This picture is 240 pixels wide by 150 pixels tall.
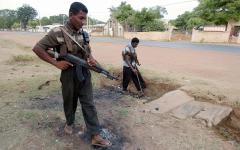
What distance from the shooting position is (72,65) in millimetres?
3041

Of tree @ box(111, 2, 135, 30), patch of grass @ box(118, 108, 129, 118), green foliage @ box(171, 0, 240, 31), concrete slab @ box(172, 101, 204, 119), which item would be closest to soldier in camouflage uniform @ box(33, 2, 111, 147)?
patch of grass @ box(118, 108, 129, 118)

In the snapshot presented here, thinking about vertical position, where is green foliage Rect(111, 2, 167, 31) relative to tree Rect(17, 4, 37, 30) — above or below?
below

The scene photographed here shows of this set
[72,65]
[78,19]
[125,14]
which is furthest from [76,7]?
[125,14]

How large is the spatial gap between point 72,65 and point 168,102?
2766 millimetres

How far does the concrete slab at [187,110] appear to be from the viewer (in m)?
4.57

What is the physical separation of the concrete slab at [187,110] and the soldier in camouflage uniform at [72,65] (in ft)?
5.64

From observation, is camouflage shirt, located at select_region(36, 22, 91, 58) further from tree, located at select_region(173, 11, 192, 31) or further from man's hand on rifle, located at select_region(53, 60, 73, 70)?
tree, located at select_region(173, 11, 192, 31)

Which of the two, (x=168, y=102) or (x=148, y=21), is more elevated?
(x=148, y=21)

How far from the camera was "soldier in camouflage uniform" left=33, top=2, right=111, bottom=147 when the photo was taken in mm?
2992

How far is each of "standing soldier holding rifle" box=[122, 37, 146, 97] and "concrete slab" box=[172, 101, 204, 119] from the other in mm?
1833

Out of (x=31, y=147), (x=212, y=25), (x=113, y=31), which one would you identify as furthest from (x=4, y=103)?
(x=113, y=31)

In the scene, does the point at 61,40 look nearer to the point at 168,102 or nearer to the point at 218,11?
the point at 168,102

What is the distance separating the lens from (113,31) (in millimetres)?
52406

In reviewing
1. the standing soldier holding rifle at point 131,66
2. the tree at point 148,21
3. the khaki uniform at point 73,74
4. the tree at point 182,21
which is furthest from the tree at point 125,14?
the khaki uniform at point 73,74
